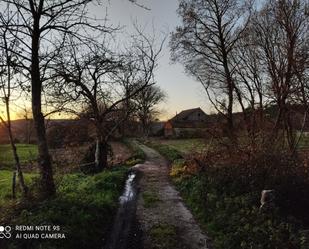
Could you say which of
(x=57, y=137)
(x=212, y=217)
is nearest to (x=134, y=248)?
(x=212, y=217)

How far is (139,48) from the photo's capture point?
75.8 ft

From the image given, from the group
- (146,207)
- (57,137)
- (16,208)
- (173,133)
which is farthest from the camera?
(173,133)

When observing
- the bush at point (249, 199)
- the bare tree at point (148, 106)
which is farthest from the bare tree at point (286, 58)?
the bare tree at point (148, 106)

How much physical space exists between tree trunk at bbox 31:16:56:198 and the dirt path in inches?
119

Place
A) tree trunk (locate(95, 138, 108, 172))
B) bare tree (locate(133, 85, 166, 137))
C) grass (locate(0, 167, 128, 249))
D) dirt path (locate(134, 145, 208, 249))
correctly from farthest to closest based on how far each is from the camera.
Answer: bare tree (locate(133, 85, 166, 137)) → tree trunk (locate(95, 138, 108, 172)) → dirt path (locate(134, 145, 208, 249)) → grass (locate(0, 167, 128, 249))

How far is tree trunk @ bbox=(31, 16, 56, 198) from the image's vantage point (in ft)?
34.8

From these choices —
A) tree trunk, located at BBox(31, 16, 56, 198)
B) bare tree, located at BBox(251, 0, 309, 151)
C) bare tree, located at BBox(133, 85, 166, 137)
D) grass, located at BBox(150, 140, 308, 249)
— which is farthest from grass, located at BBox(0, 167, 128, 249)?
bare tree, located at BBox(133, 85, 166, 137)

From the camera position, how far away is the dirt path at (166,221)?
8859 millimetres

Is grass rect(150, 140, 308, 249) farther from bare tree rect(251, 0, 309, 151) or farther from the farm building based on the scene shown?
the farm building

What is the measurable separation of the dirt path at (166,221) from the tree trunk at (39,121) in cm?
302

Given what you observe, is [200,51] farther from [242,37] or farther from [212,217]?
[212,217]

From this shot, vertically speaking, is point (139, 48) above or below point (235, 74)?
above

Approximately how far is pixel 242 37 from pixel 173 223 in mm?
15228

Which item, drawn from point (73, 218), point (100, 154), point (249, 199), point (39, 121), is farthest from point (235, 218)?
point (100, 154)
